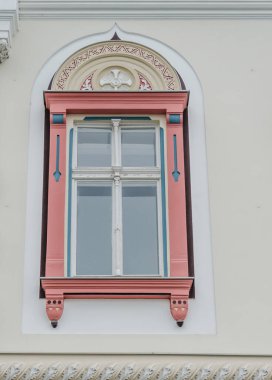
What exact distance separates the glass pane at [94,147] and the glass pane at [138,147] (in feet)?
0.51

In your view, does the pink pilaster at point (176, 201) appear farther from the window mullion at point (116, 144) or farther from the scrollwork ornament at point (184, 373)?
the scrollwork ornament at point (184, 373)

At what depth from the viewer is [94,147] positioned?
8.29 metres

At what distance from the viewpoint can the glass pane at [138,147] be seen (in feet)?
27.1

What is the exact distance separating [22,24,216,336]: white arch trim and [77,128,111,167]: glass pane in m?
0.39

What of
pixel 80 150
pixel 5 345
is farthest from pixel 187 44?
pixel 5 345

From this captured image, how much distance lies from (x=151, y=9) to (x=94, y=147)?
5.42 feet

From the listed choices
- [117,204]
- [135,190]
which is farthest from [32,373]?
[135,190]

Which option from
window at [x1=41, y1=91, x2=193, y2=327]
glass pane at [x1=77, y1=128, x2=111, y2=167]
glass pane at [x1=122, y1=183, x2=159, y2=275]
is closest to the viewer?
window at [x1=41, y1=91, x2=193, y2=327]

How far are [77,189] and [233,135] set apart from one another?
1583 mm

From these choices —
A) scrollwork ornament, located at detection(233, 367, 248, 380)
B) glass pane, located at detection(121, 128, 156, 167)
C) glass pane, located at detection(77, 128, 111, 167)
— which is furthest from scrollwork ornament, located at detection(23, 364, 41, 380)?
glass pane, located at detection(121, 128, 156, 167)

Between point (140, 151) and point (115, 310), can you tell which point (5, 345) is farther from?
point (140, 151)

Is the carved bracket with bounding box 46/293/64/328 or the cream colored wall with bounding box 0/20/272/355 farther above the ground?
the cream colored wall with bounding box 0/20/272/355

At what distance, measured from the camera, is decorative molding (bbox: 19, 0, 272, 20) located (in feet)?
29.0

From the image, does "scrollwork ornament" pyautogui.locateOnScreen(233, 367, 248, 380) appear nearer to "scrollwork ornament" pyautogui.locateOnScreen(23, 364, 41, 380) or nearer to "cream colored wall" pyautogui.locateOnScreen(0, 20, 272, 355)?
"cream colored wall" pyautogui.locateOnScreen(0, 20, 272, 355)
